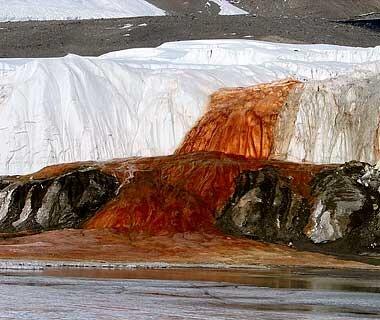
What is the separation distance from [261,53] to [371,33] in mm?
27225

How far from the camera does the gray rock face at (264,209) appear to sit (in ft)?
131

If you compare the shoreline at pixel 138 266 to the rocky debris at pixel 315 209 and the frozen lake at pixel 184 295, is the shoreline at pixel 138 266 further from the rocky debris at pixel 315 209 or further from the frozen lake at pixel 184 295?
the rocky debris at pixel 315 209

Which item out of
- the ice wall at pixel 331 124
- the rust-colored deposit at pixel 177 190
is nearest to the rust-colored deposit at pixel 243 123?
the ice wall at pixel 331 124

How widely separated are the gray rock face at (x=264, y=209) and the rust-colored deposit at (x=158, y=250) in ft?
5.21

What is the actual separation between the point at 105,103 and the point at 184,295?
92.7ft

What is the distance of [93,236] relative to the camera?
3838 centimetres

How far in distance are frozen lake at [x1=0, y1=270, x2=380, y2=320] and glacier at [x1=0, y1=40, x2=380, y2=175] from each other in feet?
58.9

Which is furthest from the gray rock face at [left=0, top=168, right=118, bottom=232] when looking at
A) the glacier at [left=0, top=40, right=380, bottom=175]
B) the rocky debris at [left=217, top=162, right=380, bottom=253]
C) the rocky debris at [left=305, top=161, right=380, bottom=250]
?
the rocky debris at [left=305, top=161, right=380, bottom=250]

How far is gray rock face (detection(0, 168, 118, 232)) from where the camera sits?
41719mm

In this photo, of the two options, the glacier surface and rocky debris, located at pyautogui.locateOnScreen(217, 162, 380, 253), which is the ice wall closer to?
rocky debris, located at pyautogui.locateOnScreen(217, 162, 380, 253)

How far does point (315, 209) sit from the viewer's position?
132 ft

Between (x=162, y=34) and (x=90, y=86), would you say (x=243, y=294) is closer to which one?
(x=90, y=86)

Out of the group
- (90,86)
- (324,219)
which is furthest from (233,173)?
(90,86)

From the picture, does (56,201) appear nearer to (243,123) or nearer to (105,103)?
(243,123)
